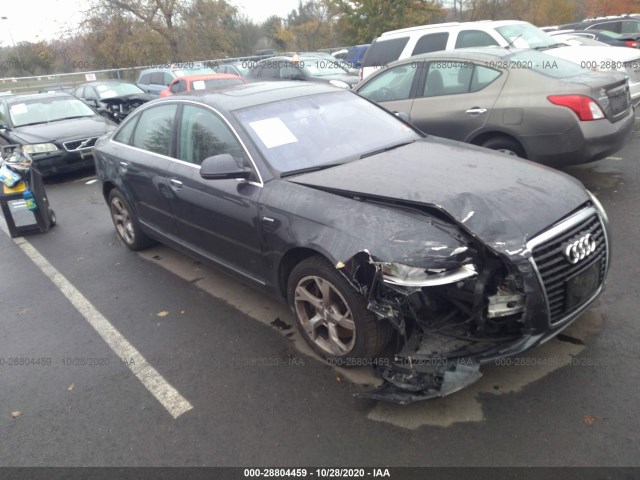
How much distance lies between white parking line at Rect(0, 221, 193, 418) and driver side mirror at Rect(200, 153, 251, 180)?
1.44 m

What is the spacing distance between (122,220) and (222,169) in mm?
2709

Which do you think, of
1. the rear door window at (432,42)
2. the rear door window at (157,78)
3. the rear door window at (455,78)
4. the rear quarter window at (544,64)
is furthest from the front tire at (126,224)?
the rear door window at (157,78)

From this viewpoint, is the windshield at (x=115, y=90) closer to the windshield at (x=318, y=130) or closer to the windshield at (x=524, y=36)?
the windshield at (x=524, y=36)

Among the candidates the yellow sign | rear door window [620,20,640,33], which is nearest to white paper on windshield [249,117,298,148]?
the yellow sign

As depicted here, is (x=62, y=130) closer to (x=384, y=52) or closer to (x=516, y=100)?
(x=384, y=52)

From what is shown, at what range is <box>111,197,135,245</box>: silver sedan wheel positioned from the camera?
5.24m

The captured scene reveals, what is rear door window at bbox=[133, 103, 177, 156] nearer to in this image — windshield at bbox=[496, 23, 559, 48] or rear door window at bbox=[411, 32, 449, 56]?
rear door window at bbox=[411, 32, 449, 56]

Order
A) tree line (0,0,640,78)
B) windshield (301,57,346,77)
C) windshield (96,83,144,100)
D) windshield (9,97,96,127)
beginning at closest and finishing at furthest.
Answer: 1. windshield (9,97,96,127)
2. windshield (301,57,346,77)
3. windshield (96,83,144,100)
4. tree line (0,0,640,78)

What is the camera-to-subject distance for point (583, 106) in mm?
4949

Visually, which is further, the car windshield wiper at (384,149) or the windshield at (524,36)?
the windshield at (524,36)

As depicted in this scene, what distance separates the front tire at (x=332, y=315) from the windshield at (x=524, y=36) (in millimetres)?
6558

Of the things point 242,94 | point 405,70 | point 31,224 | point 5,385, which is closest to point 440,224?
point 242,94

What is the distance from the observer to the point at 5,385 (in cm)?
332

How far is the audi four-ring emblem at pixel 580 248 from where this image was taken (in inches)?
101
